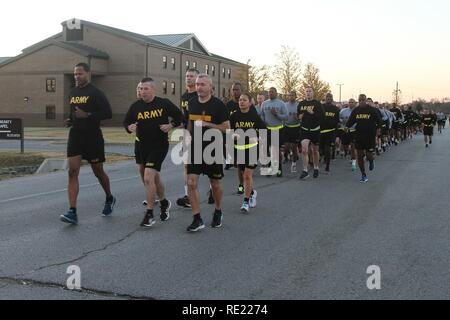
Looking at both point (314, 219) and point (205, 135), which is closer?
point (205, 135)

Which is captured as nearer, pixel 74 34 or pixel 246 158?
pixel 246 158

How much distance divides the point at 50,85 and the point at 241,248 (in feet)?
157

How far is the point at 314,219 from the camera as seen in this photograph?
7.41 metres

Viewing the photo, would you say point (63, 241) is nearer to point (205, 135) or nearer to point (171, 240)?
point (171, 240)

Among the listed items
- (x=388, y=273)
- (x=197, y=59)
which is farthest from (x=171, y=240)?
(x=197, y=59)

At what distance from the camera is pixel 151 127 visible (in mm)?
6863

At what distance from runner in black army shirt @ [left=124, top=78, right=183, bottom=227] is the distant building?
141 feet

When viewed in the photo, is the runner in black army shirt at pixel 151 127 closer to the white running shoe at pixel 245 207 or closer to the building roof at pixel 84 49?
the white running shoe at pixel 245 207

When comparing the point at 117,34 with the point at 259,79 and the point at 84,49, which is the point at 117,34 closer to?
the point at 84,49

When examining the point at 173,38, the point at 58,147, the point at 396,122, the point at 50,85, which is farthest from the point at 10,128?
the point at 173,38

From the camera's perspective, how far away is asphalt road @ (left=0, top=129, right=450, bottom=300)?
443 centimetres

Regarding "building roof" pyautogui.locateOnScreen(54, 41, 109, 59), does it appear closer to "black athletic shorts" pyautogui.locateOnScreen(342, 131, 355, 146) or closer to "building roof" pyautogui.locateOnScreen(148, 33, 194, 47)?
"building roof" pyautogui.locateOnScreen(148, 33, 194, 47)

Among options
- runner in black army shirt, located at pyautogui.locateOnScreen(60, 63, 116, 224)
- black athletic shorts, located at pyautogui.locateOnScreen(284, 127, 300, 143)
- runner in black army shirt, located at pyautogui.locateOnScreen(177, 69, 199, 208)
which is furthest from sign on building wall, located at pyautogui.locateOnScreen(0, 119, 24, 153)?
runner in black army shirt, located at pyautogui.locateOnScreen(60, 63, 116, 224)

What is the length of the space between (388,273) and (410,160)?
13.1m
